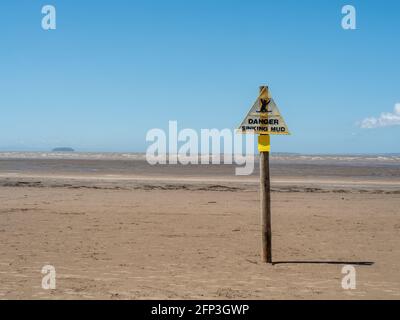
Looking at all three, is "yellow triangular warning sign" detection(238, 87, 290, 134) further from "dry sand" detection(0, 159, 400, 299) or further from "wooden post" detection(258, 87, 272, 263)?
"dry sand" detection(0, 159, 400, 299)

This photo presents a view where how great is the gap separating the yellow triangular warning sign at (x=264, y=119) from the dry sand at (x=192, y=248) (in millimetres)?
2534

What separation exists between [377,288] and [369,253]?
284 cm

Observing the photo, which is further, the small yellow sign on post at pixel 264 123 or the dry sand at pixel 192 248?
the small yellow sign on post at pixel 264 123

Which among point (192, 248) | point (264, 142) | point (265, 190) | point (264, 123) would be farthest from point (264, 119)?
point (192, 248)

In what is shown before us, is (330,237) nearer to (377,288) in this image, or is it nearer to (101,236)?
(377,288)

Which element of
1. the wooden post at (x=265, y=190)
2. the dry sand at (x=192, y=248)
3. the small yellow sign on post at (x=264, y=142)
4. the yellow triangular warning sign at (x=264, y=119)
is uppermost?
the yellow triangular warning sign at (x=264, y=119)

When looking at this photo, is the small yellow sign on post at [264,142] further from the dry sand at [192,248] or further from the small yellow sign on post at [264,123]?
the dry sand at [192,248]

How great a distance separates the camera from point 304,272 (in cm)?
810

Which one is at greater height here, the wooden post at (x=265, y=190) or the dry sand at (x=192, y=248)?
the wooden post at (x=265, y=190)

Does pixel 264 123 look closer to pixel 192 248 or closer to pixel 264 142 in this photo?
pixel 264 142

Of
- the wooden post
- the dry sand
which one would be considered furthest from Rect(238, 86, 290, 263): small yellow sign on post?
the dry sand

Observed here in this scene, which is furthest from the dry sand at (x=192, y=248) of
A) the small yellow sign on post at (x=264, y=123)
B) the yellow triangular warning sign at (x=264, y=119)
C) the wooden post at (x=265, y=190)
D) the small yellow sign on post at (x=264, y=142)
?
the yellow triangular warning sign at (x=264, y=119)

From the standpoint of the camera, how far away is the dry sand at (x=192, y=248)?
6.94 m
